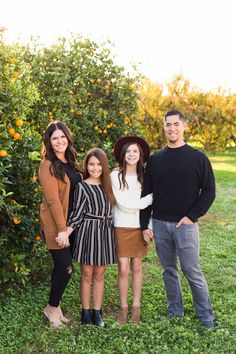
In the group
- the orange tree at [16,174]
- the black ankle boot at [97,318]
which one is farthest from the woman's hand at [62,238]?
the black ankle boot at [97,318]

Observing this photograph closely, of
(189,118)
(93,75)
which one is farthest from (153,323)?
(189,118)

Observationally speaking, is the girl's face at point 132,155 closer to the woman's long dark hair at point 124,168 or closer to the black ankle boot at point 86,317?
the woman's long dark hair at point 124,168

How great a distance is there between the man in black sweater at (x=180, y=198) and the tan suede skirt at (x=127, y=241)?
0.29 feet

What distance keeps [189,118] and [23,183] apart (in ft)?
70.9

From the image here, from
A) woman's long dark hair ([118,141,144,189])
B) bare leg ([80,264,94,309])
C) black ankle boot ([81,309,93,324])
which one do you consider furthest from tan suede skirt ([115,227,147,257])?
black ankle boot ([81,309,93,324])

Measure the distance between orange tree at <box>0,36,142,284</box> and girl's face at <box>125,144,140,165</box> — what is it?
93 cm

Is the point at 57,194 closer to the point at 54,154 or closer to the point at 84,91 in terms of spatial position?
the point at 54,154

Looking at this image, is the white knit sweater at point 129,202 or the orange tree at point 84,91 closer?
the white knit sweater at point 129,202

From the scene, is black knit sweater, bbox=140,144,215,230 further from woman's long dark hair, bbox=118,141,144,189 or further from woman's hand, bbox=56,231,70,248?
woman's hand, bbox=56,231,70,248

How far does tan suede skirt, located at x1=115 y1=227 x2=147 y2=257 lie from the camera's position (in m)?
4.27

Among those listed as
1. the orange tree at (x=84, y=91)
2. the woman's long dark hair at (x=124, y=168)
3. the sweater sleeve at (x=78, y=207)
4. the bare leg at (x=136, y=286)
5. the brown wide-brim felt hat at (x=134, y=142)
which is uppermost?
the orange tree at (x=84, y=91)

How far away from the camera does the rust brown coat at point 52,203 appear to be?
13.0 feet

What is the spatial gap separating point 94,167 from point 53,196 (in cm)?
49

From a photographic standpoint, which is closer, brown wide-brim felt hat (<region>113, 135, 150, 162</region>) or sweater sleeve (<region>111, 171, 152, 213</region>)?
sweater sleeve (<region>111, 171, 152, 213</region>)
